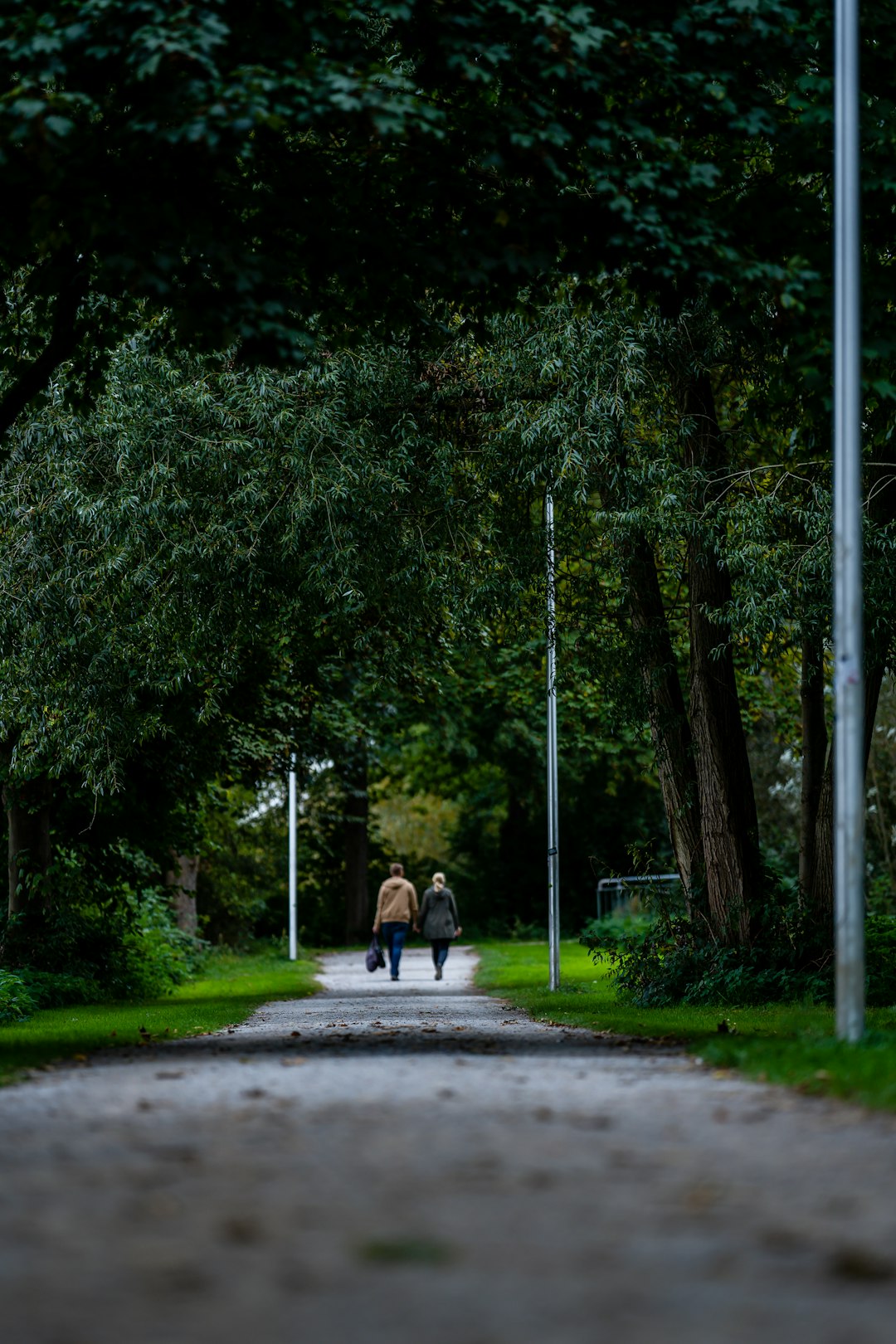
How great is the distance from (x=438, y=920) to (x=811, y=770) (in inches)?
444

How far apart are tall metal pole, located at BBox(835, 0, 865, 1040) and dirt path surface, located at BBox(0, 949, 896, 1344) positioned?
1882mm

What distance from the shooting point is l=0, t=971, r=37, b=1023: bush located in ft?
68.6

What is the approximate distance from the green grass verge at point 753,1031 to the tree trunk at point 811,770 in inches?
94.0

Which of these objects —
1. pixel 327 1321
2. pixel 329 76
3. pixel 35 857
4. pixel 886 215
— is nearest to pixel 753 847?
pixel 886 215

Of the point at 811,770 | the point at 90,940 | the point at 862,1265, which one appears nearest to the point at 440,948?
the point at 90,940

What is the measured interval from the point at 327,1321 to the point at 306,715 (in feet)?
79.9

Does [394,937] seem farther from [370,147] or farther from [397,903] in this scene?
[370,147]

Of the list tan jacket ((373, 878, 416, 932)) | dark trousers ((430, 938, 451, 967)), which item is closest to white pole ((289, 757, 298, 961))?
dark trousers ((430, 938, 451, 967))

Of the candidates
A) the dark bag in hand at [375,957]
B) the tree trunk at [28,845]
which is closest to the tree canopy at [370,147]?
the tree trunk at [28,845]

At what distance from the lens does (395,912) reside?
29781 mm

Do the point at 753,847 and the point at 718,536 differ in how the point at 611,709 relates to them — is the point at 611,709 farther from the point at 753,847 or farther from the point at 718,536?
the point at 718,536

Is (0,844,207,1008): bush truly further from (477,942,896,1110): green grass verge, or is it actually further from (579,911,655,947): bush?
(579,911,655,947): bush

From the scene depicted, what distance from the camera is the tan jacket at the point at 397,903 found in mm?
29141

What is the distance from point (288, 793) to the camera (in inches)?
1828
